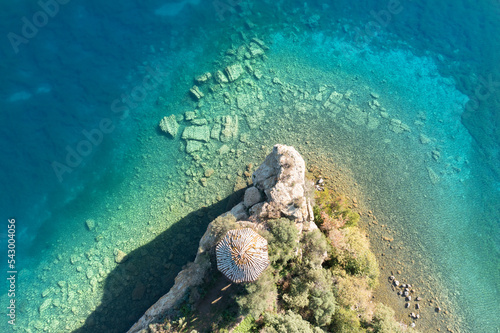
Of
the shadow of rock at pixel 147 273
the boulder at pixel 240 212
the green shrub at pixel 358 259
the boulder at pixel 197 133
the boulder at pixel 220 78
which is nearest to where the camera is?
the boulder at pixel 240 212

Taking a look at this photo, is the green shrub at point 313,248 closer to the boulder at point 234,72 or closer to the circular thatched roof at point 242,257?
the circular thatched roof at point 242,257

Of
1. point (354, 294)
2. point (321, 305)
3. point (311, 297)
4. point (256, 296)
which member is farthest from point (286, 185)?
point (354, 294)

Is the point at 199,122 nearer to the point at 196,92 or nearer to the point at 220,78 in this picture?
the point at 196,92

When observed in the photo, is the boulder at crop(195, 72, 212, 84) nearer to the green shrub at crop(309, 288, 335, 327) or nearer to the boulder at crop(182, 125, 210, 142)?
the boulder at crop(182, 125, 210, 142)

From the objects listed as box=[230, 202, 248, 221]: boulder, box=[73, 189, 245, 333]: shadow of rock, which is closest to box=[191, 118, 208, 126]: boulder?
box=[73, 189, 245, 333]: shadow of rock

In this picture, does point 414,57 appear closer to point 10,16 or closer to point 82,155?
point 82,155

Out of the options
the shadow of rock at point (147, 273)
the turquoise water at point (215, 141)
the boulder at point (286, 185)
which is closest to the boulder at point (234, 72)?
the turquoise water at point (215, 141)

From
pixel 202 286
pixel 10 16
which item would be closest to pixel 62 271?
pixel 202 286
